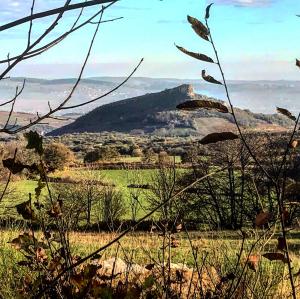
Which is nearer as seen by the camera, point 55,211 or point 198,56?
point 198,56

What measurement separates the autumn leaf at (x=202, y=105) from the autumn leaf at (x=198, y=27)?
177 millimetres

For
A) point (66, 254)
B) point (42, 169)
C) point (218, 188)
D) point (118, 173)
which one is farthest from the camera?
point (118, 173)

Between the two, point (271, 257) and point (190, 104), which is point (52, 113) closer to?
point (190, 104)

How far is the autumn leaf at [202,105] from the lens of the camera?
1565 mm

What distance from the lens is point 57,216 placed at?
2533 millimetres

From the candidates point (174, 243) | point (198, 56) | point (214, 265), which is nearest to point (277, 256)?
point (198, 56)

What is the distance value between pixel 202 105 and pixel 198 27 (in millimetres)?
213

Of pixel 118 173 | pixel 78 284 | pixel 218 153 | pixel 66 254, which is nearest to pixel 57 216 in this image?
pixel 66 254

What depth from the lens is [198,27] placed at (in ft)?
5.29

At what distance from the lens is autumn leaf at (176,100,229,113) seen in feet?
5.14

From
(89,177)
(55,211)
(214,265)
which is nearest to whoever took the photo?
(55,211)

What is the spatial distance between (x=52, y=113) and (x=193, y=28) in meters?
0.46

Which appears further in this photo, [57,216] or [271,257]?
[57,216]

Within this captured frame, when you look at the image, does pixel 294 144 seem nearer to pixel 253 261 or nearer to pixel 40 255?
pixel 253 261
